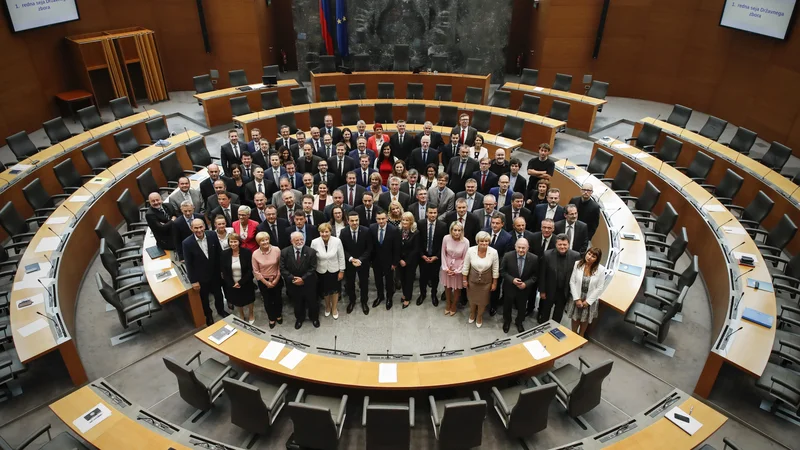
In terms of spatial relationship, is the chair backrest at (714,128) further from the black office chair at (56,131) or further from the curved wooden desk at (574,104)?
the black office chair at (56,131)

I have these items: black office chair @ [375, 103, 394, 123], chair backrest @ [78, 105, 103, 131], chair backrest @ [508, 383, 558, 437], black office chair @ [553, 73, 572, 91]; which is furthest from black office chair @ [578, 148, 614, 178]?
chair backrest @ [78, 105, 103, 131]

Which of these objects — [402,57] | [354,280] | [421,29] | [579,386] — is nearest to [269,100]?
[402,57]

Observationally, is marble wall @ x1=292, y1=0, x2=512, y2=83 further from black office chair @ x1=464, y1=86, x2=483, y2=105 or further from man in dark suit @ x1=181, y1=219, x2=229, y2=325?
man in dark suit @ x1=181, y1=219, x2=229, y2=325

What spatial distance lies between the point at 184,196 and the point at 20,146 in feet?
14.8

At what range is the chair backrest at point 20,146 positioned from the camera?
903 cm

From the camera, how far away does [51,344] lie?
5.27 metres

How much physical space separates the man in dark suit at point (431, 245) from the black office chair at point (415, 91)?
23.1 ft

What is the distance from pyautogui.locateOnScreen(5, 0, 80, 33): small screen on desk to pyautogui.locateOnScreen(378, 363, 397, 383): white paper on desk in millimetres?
11521

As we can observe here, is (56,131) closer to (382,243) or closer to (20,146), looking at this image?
(20,146)

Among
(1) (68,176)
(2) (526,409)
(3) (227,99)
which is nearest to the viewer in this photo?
(2) (526,409)

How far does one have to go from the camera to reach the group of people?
19.5ft

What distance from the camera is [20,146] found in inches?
361

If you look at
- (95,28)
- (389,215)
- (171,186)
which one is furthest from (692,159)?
(95,28)

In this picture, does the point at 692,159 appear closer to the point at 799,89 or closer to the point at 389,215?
the point at 799,89
